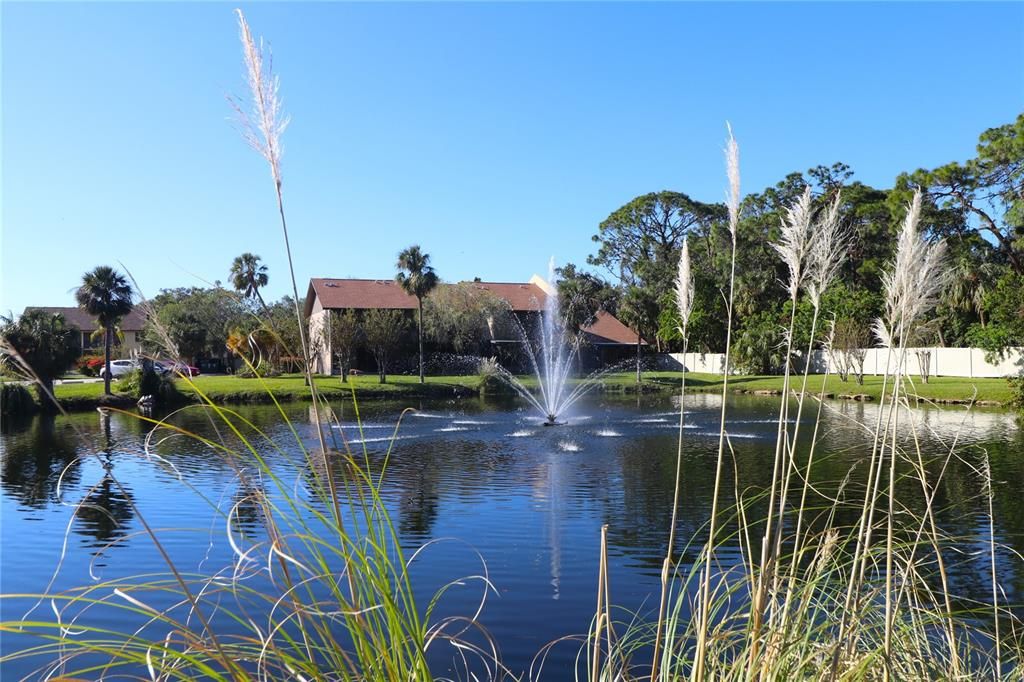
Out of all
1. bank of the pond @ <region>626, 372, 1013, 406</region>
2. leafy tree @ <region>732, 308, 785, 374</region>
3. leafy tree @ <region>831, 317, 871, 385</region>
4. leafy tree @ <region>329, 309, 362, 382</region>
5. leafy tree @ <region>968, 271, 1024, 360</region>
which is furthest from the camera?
leafy tree @ <region>732, 308, 785, 374</region>

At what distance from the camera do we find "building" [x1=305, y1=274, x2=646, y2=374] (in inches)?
2014

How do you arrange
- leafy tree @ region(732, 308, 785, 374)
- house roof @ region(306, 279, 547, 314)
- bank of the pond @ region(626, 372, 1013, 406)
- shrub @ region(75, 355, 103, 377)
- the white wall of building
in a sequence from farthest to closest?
house roof @ region(306, 279, 547, 314), leafy tree @ region(732, 308, 785, 374), the white wall of building, shrub @ region(75, 355, 103, 377), bank of the pond @ region(626, 372, 1013, 406)

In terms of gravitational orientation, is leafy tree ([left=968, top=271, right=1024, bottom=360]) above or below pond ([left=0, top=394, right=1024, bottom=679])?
above

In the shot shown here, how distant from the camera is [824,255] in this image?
3.01 meters

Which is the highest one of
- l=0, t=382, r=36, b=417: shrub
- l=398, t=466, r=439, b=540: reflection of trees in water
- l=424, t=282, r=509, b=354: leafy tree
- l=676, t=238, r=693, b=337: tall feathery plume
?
l=424, t=282, r=509, b=354: leafy tree

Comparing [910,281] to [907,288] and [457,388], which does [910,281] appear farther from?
[457,388]

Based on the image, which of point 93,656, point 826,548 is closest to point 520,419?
point 93,656

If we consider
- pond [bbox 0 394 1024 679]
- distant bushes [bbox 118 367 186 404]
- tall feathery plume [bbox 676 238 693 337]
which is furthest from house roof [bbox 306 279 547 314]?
tall feathery plume [bbox 676 238 693 337]

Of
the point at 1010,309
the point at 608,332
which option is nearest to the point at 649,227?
the point at 608,332

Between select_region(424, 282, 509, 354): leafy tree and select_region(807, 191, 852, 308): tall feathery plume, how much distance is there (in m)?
49.4

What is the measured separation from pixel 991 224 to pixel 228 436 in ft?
102

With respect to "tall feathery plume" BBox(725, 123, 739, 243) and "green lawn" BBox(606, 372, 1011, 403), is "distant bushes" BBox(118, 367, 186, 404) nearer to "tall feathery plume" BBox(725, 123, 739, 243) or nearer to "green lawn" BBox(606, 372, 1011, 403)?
"green lawn" BBox(606, 372, 1011, 403)

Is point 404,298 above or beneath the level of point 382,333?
above

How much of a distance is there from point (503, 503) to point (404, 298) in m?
41.8
